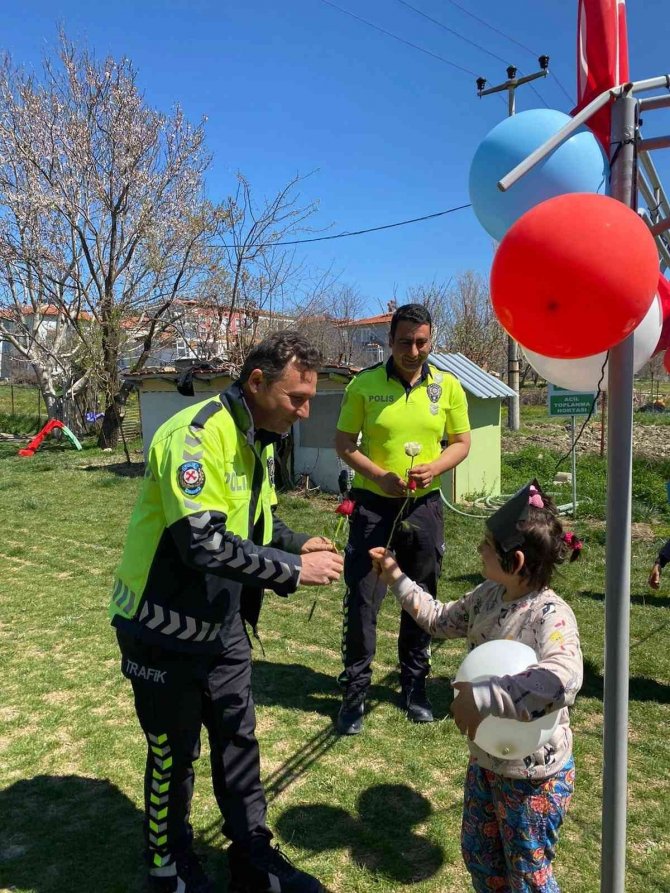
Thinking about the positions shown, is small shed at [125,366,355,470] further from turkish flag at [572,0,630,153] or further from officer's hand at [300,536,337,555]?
turkish flag at [572,0,630,153]

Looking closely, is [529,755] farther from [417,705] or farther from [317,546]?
[417,705]

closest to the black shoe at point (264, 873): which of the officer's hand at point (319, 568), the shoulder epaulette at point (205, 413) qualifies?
the officer's hand at point (319, 568)

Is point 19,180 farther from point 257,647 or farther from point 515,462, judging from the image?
point 257,647

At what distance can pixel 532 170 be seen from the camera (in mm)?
1939

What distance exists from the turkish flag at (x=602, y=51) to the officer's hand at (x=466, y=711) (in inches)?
63.4

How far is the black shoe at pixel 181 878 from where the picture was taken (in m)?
2.37

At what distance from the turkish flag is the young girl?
1140mm

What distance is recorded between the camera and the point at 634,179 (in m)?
1.84

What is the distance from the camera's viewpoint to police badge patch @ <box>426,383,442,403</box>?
366 centimetres

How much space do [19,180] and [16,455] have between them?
7793 millimetres

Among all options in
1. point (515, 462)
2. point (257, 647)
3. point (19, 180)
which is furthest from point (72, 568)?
point (19, 180)

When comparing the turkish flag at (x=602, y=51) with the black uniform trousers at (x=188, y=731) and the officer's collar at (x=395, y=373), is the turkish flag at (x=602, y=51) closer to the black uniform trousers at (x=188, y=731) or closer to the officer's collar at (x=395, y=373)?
the officer's collar at (x=395, y=373)

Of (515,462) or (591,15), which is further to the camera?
(515,462)

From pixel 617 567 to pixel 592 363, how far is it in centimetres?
66
